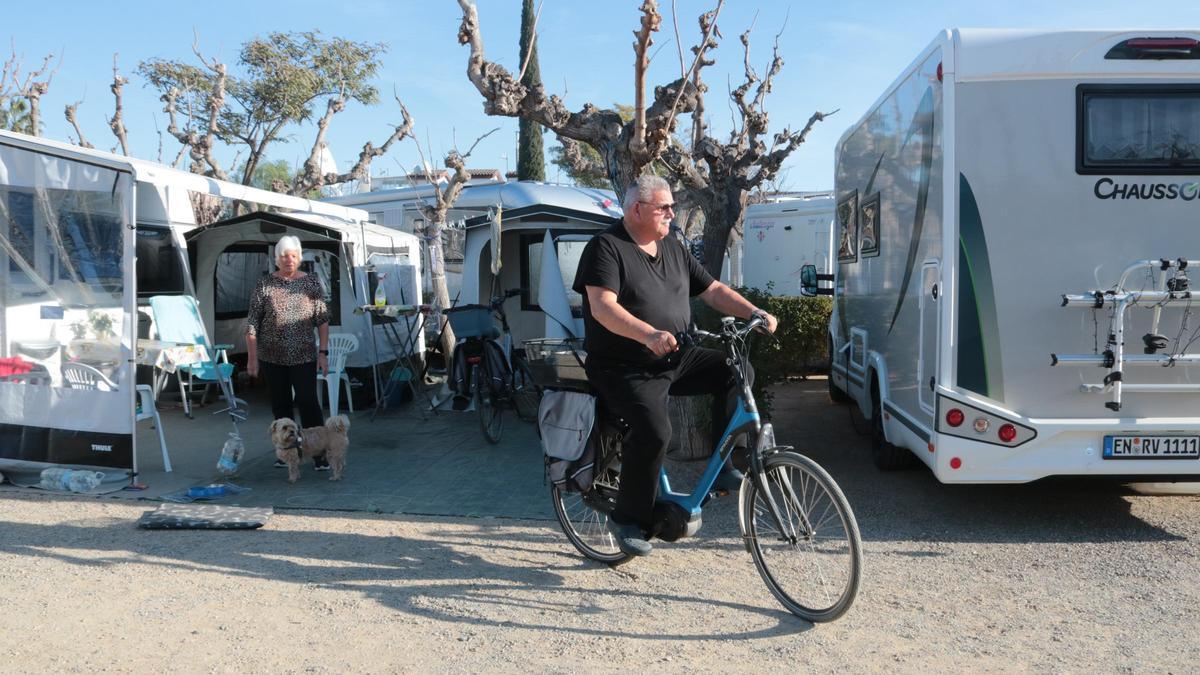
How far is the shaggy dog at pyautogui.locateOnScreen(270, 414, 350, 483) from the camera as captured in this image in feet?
19.7

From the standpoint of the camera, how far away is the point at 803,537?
11.6 ft

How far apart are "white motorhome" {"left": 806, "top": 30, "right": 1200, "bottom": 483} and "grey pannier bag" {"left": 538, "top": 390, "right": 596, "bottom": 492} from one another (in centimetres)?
187

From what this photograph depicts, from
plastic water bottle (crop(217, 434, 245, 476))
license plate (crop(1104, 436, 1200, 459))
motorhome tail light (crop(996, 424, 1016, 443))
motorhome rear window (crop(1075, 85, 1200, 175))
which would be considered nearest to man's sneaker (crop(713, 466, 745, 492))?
motorhome tail light (crop(996, 424, 1016, 443))

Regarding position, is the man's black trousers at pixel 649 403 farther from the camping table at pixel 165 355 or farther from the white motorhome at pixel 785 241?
the white motorhome at pixel 785 241

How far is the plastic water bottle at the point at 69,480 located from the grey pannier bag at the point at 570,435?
359cm

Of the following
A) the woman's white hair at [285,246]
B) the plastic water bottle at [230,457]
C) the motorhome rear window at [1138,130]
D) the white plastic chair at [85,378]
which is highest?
the motorhome rear window at [1138,130]

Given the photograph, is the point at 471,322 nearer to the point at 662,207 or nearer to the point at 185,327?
the point at 185,327

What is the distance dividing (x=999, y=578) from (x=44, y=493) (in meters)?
5.80

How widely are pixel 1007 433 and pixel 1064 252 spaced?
1.01m

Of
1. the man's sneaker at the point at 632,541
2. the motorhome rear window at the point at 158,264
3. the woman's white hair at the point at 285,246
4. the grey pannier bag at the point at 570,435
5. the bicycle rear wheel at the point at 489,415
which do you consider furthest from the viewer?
the motorhome rear window at the point at 158,264

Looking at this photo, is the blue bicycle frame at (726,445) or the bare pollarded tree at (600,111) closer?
the blue bicycle frame at (726,445)

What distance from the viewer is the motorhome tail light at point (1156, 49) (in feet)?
14.8

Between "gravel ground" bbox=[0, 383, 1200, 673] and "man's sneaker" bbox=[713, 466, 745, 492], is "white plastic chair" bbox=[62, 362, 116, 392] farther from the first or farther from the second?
"man's sneaker" bbox=[713, 466, 745, 492]

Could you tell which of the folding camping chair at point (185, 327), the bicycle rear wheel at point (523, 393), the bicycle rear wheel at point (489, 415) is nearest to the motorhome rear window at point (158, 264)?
the folding camping chair at point (185, 327)
